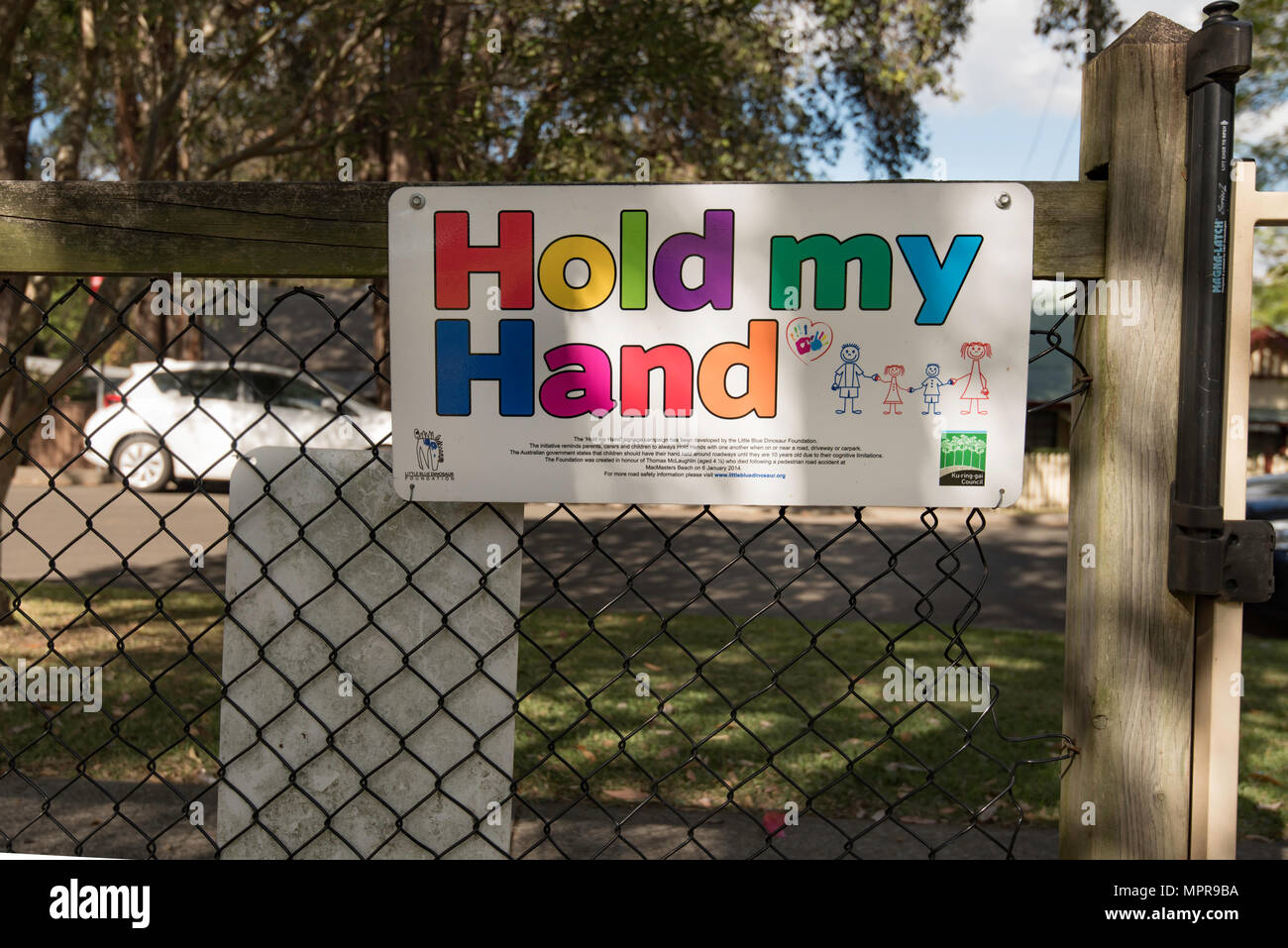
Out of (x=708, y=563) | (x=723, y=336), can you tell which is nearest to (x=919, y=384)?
(x=723, y=336)

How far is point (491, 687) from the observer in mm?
1701

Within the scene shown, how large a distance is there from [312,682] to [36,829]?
1.59 m

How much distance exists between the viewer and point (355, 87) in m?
10.2

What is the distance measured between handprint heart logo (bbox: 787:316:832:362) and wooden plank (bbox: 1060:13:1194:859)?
398 mm

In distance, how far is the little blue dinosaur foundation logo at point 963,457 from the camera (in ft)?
4.92

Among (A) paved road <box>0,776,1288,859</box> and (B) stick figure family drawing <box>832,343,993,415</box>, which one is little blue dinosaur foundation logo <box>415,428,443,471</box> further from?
(A) paved road <box>0,776,1288,859</box>

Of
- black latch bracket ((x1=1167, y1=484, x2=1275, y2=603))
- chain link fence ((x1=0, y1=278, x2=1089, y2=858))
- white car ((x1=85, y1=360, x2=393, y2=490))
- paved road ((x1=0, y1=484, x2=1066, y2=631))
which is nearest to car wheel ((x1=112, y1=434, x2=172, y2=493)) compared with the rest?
white car ((x1=85, y1=360, x2=393, y2=490))

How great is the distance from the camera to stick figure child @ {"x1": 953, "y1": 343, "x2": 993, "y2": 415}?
1491 millimetres

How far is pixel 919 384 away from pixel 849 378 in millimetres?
104

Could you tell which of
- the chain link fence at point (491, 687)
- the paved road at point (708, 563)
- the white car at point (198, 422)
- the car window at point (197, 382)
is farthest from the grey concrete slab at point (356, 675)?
the car window at point (197, 382)

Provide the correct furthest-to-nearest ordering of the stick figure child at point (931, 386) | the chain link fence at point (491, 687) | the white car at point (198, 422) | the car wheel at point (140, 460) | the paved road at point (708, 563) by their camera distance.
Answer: the car wheel at point (140, 460) → the white car at point (198, 422) → the paved road at point (708, 563) → the chain link fence at point (491, 687) → the stick figure child at point (931, 386)

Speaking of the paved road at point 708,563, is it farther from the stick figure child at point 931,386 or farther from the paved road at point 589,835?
the stick figure child at point 931,386

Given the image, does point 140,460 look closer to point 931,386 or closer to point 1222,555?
point 931,386

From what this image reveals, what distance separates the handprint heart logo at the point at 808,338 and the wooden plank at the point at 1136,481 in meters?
0.40
